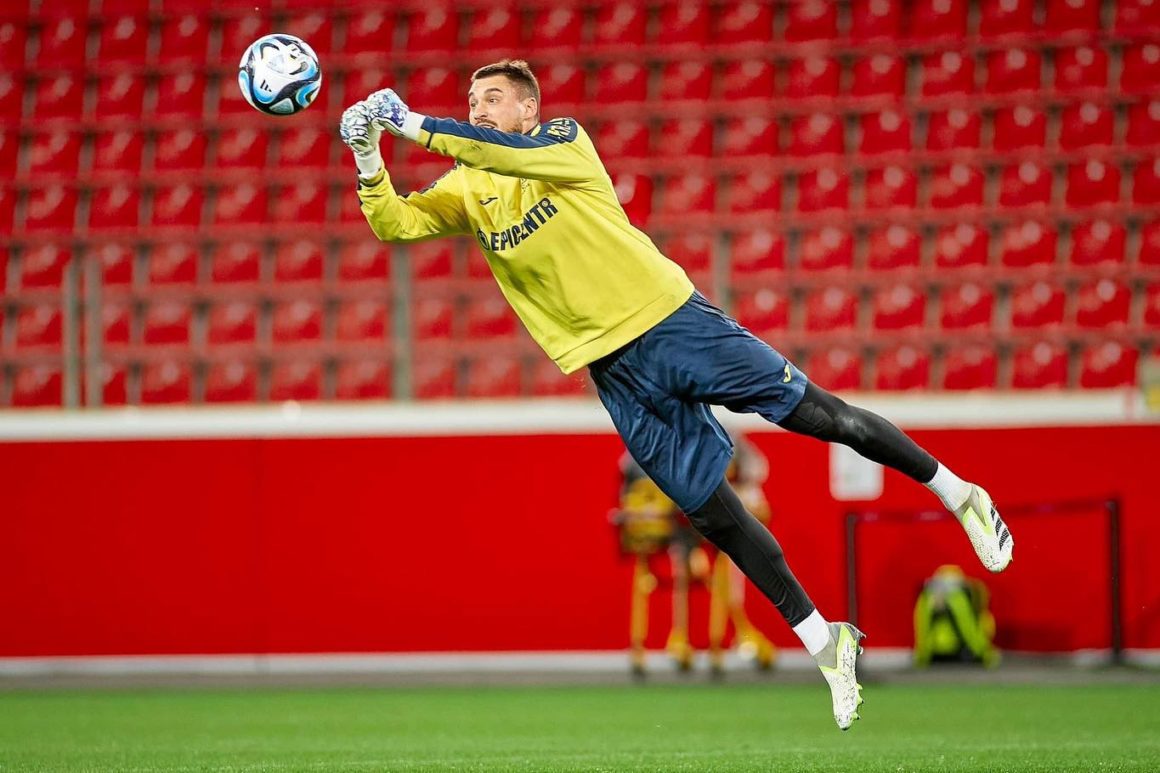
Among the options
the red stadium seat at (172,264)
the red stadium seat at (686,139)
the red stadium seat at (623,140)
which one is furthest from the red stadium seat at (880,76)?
the red stadium seat at (172,264)

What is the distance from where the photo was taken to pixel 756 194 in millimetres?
10898

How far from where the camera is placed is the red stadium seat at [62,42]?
1216cm

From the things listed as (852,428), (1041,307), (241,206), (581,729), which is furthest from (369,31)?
(852,428)

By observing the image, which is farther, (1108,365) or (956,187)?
(956,187)

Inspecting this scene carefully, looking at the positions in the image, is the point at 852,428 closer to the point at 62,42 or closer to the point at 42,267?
the point at 42,267

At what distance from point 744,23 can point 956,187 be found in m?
2.22

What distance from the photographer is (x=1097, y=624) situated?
898 cm

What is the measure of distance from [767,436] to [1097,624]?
2217mm

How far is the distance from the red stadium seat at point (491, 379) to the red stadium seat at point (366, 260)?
1.20 metres

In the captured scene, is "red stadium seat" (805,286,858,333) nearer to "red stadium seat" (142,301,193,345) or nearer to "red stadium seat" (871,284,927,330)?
"red stadium seat" (871,284,927,330)

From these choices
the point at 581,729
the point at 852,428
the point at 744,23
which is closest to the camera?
the point at 852,428

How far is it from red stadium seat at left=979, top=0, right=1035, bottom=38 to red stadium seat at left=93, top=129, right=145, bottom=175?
21.1 ft

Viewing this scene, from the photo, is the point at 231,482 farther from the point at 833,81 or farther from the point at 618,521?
the point at 833,81

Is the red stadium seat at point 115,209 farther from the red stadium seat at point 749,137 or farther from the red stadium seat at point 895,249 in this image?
the red stadium seat at point 895,249
